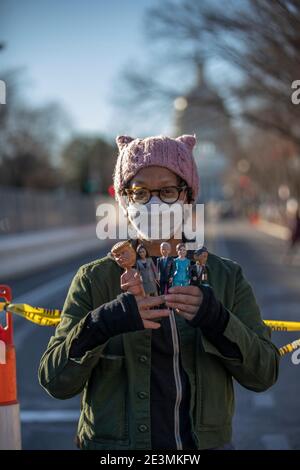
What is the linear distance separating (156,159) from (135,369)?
67 centimetres

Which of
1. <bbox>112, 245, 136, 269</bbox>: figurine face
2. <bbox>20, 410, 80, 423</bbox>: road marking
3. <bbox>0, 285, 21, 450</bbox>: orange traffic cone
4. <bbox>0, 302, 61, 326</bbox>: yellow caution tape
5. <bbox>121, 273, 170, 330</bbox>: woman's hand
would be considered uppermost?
<bbox>112, 245, 136, 269</bbox>: figurine face

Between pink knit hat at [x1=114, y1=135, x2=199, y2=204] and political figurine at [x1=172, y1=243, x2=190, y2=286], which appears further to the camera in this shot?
pink knit hat at [x1=114, y1=135, x2=199, y2=204]

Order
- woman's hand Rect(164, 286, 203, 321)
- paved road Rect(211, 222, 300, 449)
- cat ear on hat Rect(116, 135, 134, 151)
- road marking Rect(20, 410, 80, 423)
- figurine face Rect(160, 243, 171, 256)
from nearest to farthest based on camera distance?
1. woman's hand Rect(164, 286, 203, 321)
2. figurine face Rect(160, 243, 171, 256)
3. cat ear on hat Rect(116, 135, 134, 151)
4. paved road Rect(211, 222, 300, 449)
5. road marking Rect(20, 410, 80, 423)

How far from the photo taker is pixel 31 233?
31547 millimetres

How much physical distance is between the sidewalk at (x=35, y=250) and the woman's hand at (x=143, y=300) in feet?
64.4

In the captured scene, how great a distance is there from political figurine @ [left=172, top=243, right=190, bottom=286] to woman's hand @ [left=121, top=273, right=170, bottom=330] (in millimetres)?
68

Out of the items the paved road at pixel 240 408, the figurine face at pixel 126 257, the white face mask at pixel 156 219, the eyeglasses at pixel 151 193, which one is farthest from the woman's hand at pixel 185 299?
the paved road at pixel 240 408

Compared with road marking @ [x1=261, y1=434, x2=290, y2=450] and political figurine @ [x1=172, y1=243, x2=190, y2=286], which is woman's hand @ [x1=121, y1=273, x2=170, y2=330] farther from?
road marking @ [x1=261, y1=434, x2=290, y2=450]

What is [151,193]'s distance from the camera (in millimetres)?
2791

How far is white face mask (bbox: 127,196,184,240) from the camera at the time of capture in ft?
8.91

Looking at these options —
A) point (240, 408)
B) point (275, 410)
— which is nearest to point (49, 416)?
point (240, 408)

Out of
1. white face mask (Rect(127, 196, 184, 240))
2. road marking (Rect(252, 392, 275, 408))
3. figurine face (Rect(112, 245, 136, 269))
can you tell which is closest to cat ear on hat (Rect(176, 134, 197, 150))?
white face mask (Rect(127, 196, 184, 240))

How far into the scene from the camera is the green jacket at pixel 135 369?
8.69 feet
